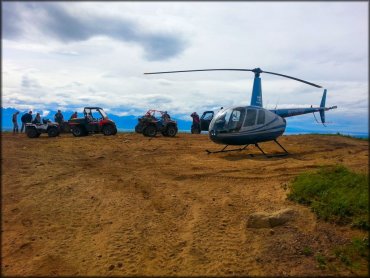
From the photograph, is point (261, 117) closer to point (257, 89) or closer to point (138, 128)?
point (257, 89)

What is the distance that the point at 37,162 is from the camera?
430 inches

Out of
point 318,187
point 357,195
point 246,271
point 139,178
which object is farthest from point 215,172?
point 246,271

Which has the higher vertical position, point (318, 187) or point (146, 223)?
point (318, 187)

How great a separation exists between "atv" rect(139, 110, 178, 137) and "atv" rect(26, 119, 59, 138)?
17.8ft

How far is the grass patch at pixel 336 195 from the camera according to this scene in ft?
20.6

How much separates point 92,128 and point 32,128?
3.51m

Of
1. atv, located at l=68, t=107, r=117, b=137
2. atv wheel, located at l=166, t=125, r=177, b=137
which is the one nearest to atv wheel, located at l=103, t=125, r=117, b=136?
atv, located at l=68, t=107, r=117, b=137

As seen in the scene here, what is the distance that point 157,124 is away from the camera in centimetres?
2234

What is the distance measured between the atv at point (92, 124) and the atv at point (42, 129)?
101 cm

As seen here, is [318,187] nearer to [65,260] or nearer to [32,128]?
[65,260]

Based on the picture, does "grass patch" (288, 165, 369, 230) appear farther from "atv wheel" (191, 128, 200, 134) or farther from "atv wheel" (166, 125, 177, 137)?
"atv wheel" (191, 128, 200, 134)

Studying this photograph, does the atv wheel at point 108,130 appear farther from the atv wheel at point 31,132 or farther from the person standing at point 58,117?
the person standing at point 58,117

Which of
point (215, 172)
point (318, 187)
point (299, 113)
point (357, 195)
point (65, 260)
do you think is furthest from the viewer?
point (299, 113)

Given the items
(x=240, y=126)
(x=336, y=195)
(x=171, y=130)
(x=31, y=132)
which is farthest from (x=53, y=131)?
(x=336, y=195)
